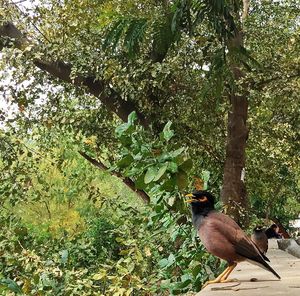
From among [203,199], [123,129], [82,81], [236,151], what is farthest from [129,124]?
[236,151]

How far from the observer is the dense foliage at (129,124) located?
22.8 feet

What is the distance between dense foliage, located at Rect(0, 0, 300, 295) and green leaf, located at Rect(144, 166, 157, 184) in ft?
0.46

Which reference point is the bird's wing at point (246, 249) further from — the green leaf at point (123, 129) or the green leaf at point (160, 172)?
the green leaf at point (123, 129)

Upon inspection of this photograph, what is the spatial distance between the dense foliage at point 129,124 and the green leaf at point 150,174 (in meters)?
A: 0.14

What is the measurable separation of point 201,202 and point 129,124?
1269mm

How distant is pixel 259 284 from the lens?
4695 mm

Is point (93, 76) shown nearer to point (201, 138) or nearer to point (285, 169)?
point (201, 138)

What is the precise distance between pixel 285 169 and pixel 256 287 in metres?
14.0

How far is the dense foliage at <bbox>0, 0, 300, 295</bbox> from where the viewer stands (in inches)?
274

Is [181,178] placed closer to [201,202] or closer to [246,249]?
[201,202]

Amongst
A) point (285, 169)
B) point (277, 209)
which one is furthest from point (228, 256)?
point (277, 209)

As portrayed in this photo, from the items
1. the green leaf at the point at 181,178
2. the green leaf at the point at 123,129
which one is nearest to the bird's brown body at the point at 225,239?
the green leaf at the point at 181,178

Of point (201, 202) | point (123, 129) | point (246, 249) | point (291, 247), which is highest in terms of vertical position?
point (123, 129)

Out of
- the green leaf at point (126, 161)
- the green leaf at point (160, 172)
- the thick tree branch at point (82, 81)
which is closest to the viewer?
the green leaf at point (160, 172)
